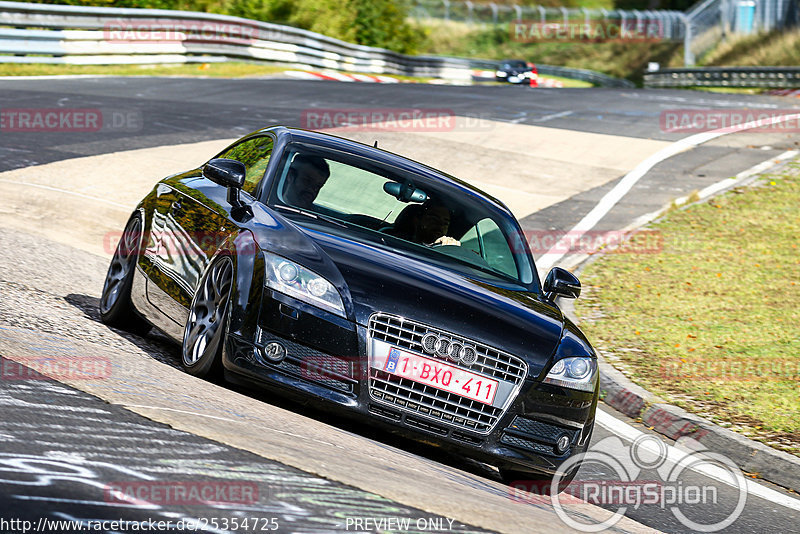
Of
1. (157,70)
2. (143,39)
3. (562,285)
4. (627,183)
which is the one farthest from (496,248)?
(143,39)

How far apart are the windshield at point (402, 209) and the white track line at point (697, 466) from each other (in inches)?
61.1

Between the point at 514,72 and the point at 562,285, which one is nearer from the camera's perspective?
the point at 562,285

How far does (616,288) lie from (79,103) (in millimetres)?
9929

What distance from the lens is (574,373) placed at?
5871mm

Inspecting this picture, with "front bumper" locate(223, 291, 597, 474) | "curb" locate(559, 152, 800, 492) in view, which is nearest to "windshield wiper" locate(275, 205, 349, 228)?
"front bumper" locate(223, 291, 597, 474)

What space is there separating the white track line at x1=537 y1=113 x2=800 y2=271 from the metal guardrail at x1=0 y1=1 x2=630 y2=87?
13.1 metres

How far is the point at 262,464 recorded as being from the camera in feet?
14.1

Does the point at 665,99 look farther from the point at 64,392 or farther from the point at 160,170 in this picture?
the point at 64,392

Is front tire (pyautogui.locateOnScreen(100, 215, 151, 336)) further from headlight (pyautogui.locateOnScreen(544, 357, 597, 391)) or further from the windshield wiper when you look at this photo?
headlight (pyautogui.locateOnScreen(544, 357, 597, 391))

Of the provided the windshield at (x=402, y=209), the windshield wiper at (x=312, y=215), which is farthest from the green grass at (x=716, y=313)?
the windshield wiper at (x=312, y=215)

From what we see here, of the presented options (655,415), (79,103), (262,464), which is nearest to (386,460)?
(262,464)

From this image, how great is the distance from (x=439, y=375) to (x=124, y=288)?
2.62 meters

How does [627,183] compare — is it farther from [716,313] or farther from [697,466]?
[697,466]

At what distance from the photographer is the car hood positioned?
549 centimetres
